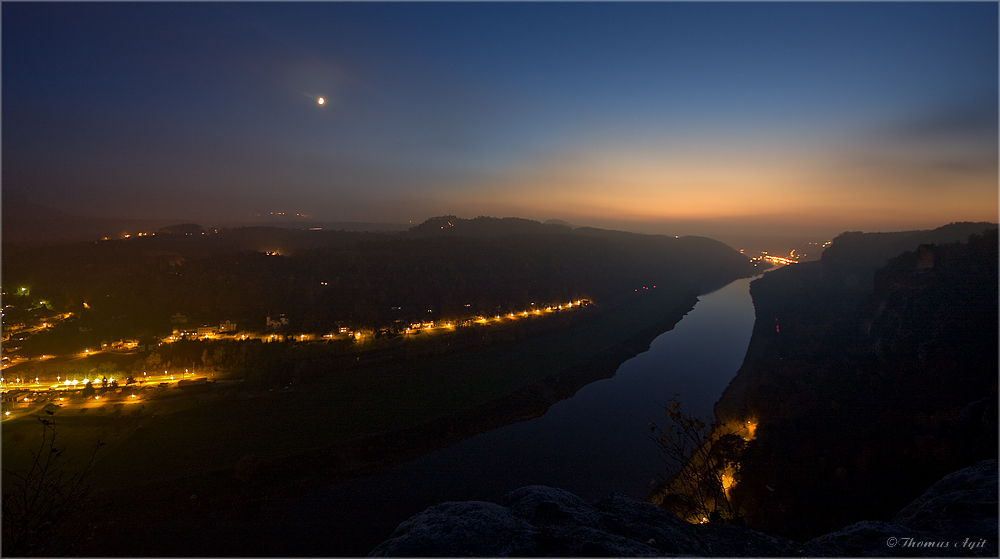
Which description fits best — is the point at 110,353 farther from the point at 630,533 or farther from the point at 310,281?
the point at 630,533

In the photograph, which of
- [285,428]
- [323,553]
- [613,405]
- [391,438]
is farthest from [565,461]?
[285,428]

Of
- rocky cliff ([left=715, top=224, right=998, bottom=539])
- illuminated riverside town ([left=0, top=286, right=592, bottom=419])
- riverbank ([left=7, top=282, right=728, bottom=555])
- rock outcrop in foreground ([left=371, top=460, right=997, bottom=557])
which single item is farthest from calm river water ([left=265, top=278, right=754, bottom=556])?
illuminated riverside town ([left=0, top=286, right=592, bottom=419])

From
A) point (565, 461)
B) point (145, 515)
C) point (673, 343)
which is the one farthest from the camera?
point (673, 343)

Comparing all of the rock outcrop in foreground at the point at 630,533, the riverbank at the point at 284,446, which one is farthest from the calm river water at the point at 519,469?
the rock outcrop in foreground at the point at 630,533

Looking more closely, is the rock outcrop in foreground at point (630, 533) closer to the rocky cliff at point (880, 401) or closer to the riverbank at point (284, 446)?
the rocky cliff at point (880, 401)

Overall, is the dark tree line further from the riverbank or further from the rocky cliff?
the rocky cliff

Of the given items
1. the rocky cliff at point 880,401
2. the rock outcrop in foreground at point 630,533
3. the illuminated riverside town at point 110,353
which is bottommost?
the illuminated riverside town at point 110,353

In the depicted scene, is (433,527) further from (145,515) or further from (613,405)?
(613,405)
